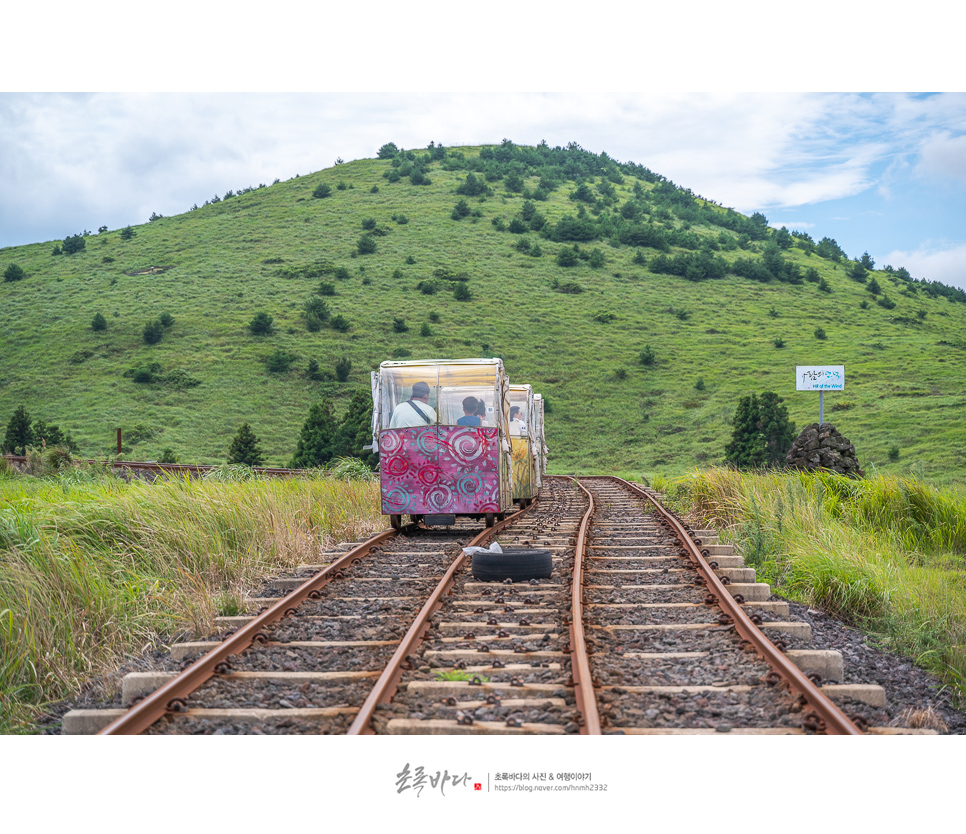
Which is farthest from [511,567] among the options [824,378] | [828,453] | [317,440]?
[317,440]

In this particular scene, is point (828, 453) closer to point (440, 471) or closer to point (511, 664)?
point (440, 471)

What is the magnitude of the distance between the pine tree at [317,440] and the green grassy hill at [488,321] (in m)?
5.02

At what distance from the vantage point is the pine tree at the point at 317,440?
34.1 m

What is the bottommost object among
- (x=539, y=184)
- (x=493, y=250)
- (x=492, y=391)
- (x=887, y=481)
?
(x=887, y=481)

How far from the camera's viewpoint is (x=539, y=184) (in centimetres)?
11981

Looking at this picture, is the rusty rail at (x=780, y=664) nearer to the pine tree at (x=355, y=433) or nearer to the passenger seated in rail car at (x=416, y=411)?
the passenger seated in rail car at (x=416, y=411)

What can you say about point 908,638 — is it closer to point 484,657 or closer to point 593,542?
point 484,657

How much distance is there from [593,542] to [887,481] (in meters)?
4.65

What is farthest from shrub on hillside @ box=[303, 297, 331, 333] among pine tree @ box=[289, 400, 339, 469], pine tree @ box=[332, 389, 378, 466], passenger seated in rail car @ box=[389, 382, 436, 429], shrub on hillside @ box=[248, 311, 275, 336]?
passenger seated in rail car @ box=[389, 382, 436, 429]

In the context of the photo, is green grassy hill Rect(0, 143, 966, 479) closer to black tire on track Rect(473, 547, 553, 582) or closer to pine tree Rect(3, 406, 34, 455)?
pine tree Rect(3, 406, 34, 455)

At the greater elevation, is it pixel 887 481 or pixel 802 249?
pixel 802 249

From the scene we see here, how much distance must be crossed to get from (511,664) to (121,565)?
4.13 m

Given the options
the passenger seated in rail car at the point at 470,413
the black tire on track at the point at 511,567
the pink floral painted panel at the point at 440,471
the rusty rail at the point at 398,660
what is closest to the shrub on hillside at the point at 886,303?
the passenger seated in rail car at the point at 470,413

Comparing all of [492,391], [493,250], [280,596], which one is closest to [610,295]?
[493,250]
